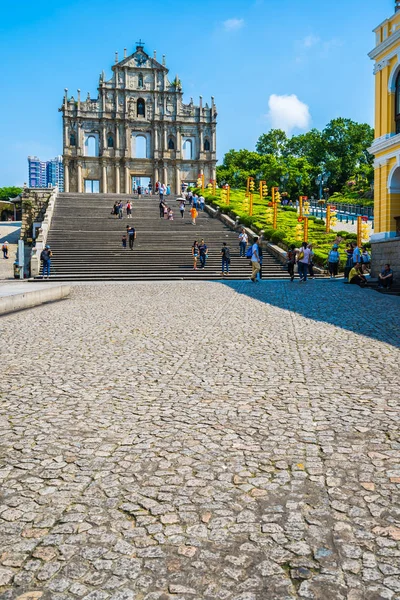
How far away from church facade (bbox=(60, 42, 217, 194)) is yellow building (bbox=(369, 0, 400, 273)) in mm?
48678

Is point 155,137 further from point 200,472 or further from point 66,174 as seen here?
point 200,472

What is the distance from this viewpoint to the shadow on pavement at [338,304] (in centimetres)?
1016

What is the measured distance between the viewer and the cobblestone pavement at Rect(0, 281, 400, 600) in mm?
2611

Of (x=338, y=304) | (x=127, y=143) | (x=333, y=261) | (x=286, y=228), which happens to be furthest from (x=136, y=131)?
(x=338, y=304)

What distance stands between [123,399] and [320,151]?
3374 inches

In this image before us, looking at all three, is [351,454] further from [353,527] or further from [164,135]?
[164,135]

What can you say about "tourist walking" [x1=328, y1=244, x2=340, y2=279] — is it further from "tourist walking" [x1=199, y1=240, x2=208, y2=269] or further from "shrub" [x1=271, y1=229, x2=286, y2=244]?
"shrub" [x1=271, y1=229, x2=286, y2=244]

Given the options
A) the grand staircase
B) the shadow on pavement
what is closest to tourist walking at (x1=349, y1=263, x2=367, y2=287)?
the shadow on pavement

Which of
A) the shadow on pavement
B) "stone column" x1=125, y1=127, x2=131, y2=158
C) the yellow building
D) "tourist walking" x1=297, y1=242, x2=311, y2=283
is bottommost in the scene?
the shadow on pavement

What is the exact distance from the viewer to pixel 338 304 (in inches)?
551

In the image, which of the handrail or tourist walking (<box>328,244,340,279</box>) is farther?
the handrail

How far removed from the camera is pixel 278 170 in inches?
2987

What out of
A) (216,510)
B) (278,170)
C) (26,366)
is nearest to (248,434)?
(216,510)

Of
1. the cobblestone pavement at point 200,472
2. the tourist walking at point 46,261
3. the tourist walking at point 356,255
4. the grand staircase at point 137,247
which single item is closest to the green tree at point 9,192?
the grand staircase at point 137,247
